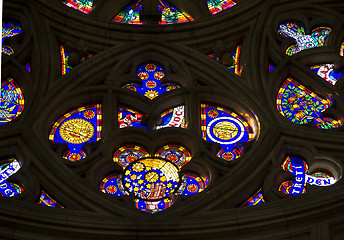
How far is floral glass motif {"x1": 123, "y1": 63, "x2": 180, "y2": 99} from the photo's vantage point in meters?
14.6

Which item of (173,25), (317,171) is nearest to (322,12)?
(173,25)

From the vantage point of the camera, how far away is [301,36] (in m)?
15.5

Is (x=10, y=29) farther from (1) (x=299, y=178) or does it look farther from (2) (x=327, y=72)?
(1) (x=299, y=178)

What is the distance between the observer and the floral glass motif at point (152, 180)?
12688 millimetres

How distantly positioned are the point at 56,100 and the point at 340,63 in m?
4.26

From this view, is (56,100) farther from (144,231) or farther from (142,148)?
(144,231)

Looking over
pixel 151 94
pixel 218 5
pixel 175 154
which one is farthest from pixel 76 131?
pixel 218 5

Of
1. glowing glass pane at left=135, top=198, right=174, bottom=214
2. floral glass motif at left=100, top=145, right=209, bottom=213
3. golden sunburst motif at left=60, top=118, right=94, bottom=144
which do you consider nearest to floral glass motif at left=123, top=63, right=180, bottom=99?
golden sunburst motif at left=60, top=118, right=94, bottom=144

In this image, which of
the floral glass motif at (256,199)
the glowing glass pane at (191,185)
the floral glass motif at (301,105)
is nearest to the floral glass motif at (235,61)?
the floral glass motif at (301,105)

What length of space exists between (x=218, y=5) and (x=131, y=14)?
4.76 ft

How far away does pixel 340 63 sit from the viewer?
14.7 meters

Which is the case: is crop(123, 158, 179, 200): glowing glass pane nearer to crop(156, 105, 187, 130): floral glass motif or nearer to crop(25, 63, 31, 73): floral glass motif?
crop(156, 105, 187, 130): floral glass motif

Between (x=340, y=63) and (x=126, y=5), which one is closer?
(x=340, y=63)

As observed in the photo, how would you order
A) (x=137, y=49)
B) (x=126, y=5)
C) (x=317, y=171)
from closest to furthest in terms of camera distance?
(x=317, y=171), (x=137, y=49), (x=126, y=5)
